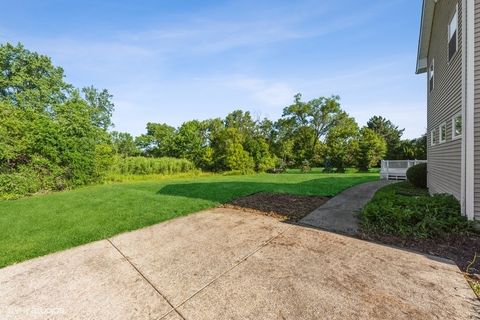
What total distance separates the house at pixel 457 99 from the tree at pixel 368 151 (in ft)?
50.9

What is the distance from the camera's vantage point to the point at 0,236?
427cm

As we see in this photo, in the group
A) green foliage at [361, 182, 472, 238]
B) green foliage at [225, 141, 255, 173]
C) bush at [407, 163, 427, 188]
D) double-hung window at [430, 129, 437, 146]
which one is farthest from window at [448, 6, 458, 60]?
green foliage at [225, 141, 255, 173]

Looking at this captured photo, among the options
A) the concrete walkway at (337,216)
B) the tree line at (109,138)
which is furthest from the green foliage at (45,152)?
the concrete walkway at (337,216)

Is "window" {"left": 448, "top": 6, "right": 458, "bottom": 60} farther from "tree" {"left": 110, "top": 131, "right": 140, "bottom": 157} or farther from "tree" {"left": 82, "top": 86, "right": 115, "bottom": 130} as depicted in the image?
"tree" {"left": 110, "top": 131, "right": 140, "bottom": 157}

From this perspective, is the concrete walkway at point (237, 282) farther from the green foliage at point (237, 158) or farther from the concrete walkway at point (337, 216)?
the green foliage at point (237, 158)

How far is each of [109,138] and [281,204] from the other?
28.8m

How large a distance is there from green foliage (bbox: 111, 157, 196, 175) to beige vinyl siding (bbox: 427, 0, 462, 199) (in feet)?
59.8

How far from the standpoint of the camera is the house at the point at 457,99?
399cm

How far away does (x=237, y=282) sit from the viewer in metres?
2.56

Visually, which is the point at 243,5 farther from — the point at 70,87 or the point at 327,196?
the point at 70,87

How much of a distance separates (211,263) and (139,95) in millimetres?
12743

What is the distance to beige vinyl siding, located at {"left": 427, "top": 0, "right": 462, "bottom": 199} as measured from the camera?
15.5 ft

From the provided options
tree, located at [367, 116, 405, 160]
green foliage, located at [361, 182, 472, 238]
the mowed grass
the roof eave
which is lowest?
the mowed grass

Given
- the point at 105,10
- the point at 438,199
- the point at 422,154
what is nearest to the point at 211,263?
the point at 438,199
